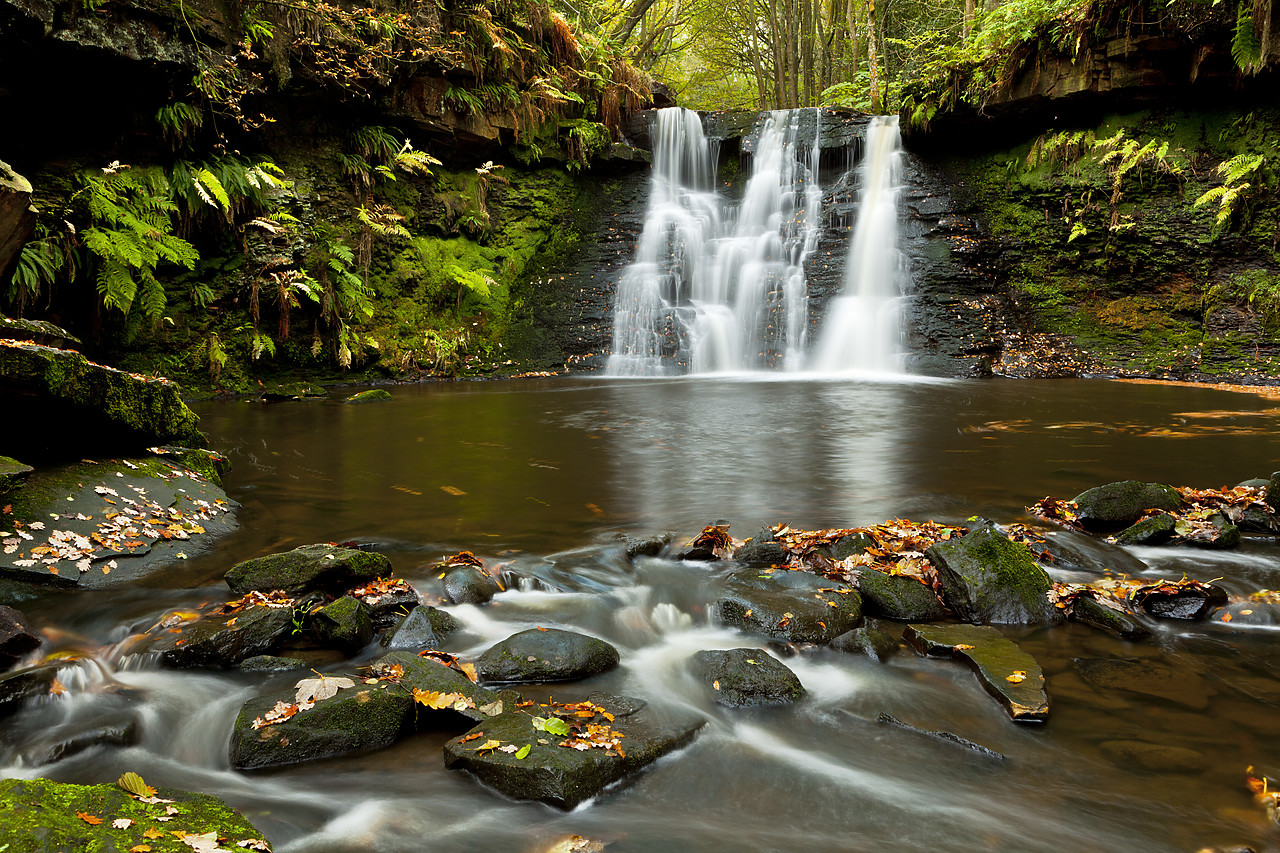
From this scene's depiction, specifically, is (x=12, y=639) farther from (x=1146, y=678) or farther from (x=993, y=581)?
(x=1146, y=678)

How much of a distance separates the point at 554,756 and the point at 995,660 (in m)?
1.85

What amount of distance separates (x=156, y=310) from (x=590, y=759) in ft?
35.2

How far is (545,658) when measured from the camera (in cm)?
293

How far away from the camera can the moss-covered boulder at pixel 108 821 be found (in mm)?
1546

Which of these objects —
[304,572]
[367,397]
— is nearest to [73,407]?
[304,572]

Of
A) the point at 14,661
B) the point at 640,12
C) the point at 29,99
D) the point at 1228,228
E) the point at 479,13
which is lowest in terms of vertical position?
the point at 14,661

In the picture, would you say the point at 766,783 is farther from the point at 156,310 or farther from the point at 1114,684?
the point at 156,310

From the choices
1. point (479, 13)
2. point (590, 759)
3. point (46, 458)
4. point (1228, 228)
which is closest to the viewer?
point (590, 759)

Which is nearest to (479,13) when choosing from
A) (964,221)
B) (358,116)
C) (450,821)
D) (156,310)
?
(358,116)

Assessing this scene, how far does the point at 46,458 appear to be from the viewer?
4.44 metres

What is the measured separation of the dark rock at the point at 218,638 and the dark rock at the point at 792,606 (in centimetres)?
203

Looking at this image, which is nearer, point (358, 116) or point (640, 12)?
point (358, 116)

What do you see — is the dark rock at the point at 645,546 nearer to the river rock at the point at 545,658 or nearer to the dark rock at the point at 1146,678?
the river rock at the point at 545,658

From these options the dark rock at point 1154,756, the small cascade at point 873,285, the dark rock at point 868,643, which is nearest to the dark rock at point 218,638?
the dark rock at point 868,643
